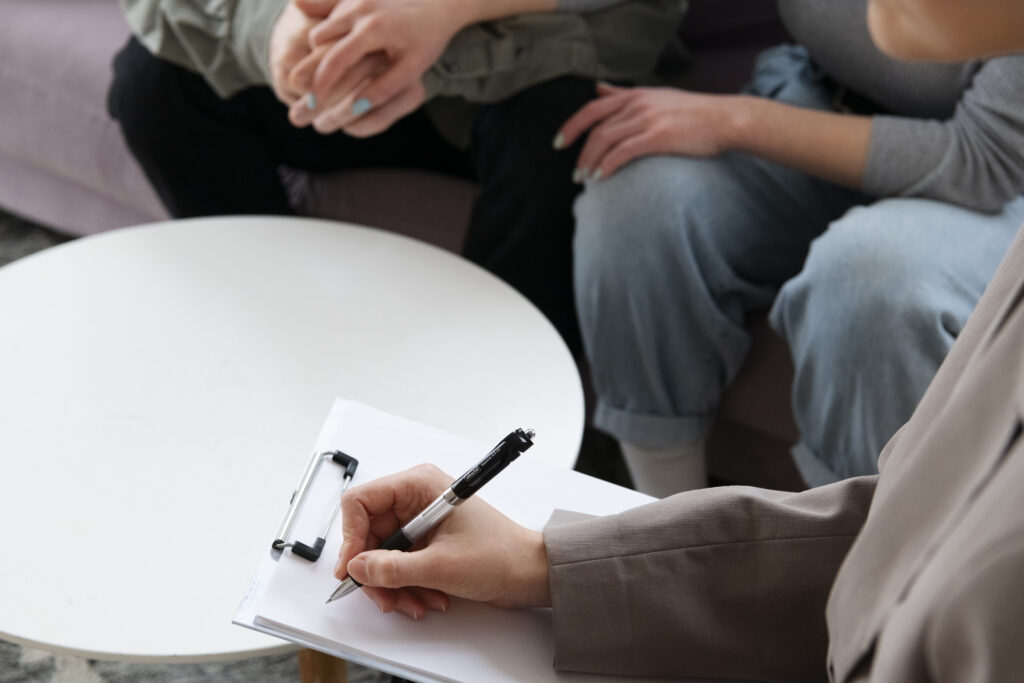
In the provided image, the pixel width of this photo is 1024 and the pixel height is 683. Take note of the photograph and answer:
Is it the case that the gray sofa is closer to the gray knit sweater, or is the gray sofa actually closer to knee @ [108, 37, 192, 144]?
knee @ [108, 37, 192, 144]

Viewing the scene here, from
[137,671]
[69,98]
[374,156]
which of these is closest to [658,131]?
[374,156]

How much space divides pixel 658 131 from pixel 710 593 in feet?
2.05

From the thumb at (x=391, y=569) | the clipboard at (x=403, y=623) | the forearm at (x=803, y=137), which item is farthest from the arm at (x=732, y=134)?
the thumb at (x=391, y=569)

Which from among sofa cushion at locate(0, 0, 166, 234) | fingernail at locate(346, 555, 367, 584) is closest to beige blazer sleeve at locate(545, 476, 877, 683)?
fingernail at locate(346, 555, 367, 584)

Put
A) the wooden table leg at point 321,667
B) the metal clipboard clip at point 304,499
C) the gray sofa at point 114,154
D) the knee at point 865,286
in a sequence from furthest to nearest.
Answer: the gray sofa at point 114,154 < the knee at point 865,286 < the wooden table leg at point 321,667 < the metal clipboard clip at point 304,499

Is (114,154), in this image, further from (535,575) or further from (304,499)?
(535,575)

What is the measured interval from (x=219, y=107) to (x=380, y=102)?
347mm

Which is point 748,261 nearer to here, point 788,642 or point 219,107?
point 788,642

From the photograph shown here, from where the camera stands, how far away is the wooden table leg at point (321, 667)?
74cm

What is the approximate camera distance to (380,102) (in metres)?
1.07

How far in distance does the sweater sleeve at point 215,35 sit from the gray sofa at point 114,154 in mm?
237

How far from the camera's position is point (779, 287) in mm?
1149

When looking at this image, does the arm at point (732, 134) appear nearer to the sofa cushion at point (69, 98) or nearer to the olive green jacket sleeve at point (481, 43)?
the olive green jacket sleeve at point (481, 43)

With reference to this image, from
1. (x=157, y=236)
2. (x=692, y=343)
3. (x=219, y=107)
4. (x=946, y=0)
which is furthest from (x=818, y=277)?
(x=219, y=107)
